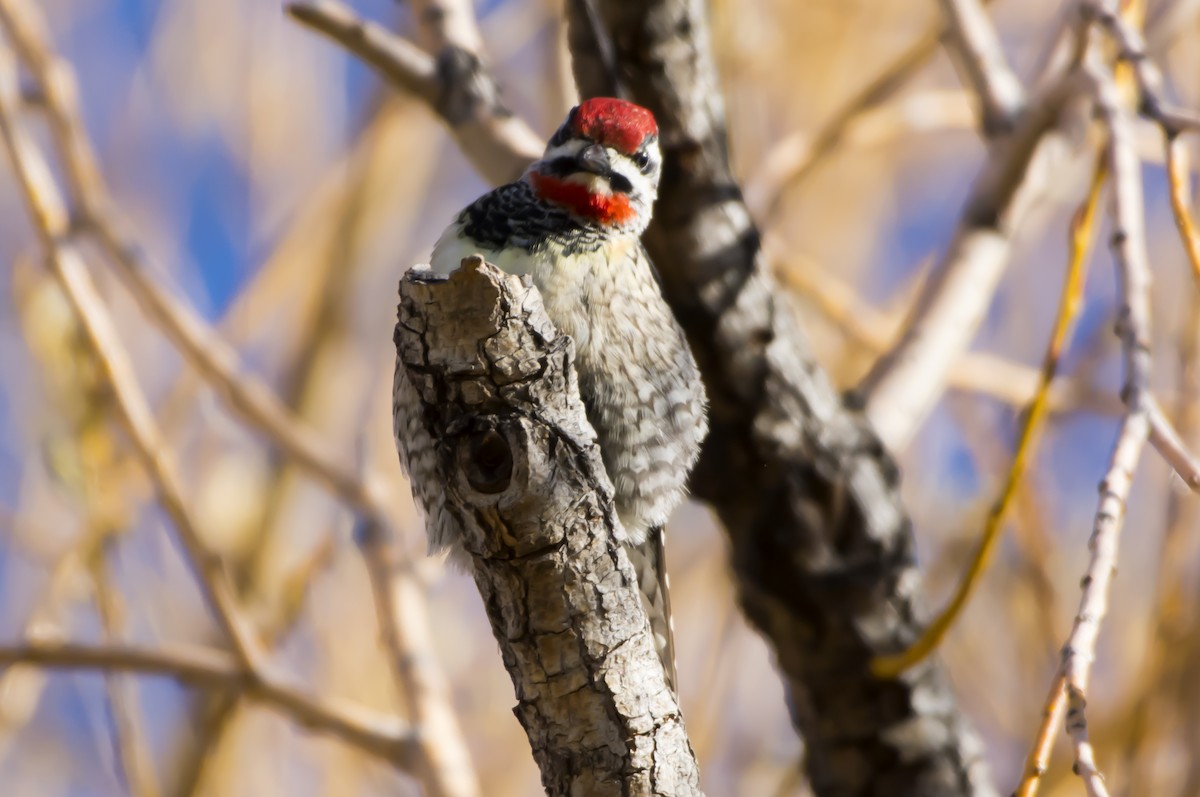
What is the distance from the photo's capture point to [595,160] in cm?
270

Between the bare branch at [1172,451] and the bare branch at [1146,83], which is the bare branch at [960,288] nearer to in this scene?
the bare branch at [1146,83]

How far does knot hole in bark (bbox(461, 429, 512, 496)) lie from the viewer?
1614mm

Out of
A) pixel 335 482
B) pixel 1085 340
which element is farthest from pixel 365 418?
pixel 1085 340

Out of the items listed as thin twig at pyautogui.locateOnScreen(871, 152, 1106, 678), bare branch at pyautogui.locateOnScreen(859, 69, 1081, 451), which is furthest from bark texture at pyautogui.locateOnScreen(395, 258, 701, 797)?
bare branch at pyautogui.locateOnScreen(859, 69, 1081, 451)

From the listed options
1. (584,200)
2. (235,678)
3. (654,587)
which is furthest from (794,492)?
(235,678)

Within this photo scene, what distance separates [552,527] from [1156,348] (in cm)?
338

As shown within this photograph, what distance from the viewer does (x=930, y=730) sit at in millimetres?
2992

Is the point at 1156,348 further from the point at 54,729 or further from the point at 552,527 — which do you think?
the point at 54,729

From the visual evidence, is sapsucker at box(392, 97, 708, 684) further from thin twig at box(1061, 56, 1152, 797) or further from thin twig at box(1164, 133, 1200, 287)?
thin twig at box(1164, 133, 1200, 287)

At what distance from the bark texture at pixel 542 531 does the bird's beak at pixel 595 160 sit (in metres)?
1.08

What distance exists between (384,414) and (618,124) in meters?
2.56

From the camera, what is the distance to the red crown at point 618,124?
2668 mm

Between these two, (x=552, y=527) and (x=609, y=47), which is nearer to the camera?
(x=552, y=527)

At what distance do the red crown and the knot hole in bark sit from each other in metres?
1.22
